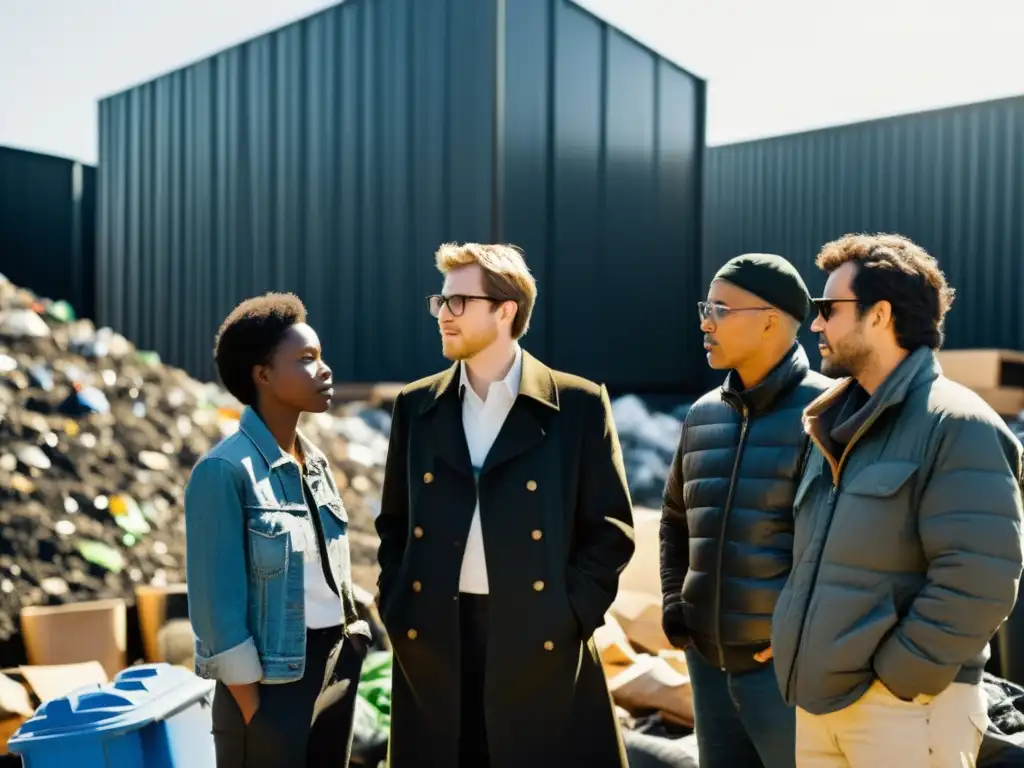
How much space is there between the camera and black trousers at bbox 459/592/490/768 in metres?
2.69

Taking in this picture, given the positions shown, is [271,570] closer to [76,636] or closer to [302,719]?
[302,719]

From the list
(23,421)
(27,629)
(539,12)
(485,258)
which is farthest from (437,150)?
(485,258)

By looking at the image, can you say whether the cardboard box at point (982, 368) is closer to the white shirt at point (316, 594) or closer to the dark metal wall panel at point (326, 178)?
the dark metal wall panel at point (326, 178)

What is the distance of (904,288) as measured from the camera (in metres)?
2.24

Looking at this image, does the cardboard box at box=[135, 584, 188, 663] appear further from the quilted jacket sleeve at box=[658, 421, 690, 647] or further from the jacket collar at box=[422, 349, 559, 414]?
the quilted jacket sleeve at box=[658, 421, 690, 647]

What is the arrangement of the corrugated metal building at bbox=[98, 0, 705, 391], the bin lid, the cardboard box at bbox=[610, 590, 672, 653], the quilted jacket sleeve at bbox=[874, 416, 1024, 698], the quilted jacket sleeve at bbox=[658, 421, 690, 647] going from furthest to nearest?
the corrugated metal building at bbox=[98, 0, 705, 391] → the cardboard box at bbox=[610, 590, 672, 653] → the quilted jacket sleeve at bbox=[658, 421, 690, 647] → the bin lid → the quilted jacket sleeve at bbox=[874, 416, 1024, 698]

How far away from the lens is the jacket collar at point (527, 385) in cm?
277

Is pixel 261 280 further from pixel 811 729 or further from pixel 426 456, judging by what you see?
pixel 811 729

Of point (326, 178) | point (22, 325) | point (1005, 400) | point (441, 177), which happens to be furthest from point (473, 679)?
point (326, 178)

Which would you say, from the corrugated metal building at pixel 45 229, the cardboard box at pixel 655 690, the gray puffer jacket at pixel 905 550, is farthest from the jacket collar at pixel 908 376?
the corrugated metal building at pixel 45 229

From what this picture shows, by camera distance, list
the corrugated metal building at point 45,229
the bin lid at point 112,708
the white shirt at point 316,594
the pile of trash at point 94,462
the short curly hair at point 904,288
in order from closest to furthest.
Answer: the short curly hair at point 904,288
the white shirt at point 316,594
the bin lid at point 112,708
the pile of trash at point 94,462
the corrugated metal building at point 45,229

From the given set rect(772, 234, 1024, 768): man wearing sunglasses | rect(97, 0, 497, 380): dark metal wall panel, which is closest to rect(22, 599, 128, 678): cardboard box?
rect(772, 234, 1024, 768): man wearing sunglasses

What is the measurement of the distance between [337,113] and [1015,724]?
9834mm

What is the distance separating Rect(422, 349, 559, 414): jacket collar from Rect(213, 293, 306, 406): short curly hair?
43cm
